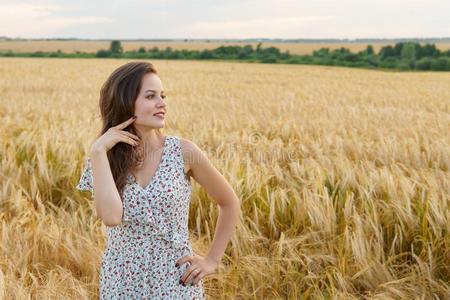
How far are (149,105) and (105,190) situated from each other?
316 mm

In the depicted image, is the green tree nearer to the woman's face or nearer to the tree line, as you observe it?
the tree line

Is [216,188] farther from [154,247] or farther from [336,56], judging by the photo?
[336,56]

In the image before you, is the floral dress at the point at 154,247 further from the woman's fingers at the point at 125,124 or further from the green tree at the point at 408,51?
the green tree at the point at 408,51

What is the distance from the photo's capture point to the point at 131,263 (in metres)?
1.92

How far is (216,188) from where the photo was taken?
1.99 m

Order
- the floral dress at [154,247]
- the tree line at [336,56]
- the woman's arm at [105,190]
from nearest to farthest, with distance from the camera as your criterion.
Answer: the woman's arm at [105,190] → the floral dress at [154,247] → the tree line at [336,56]

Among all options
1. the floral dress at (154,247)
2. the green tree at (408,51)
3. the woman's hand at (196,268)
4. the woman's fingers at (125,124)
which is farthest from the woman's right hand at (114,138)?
the green tree at (408,51)

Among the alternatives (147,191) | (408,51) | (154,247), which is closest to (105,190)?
(147,191)

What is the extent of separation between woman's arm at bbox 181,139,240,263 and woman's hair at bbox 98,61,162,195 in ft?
0.59

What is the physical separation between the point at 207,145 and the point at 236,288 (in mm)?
2854

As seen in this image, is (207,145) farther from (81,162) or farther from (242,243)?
(242,243)

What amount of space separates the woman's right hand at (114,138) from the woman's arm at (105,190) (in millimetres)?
19

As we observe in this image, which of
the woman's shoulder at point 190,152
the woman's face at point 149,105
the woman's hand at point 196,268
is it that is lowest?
the woman's hand at point 196,268

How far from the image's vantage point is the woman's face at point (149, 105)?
6.15 feet
